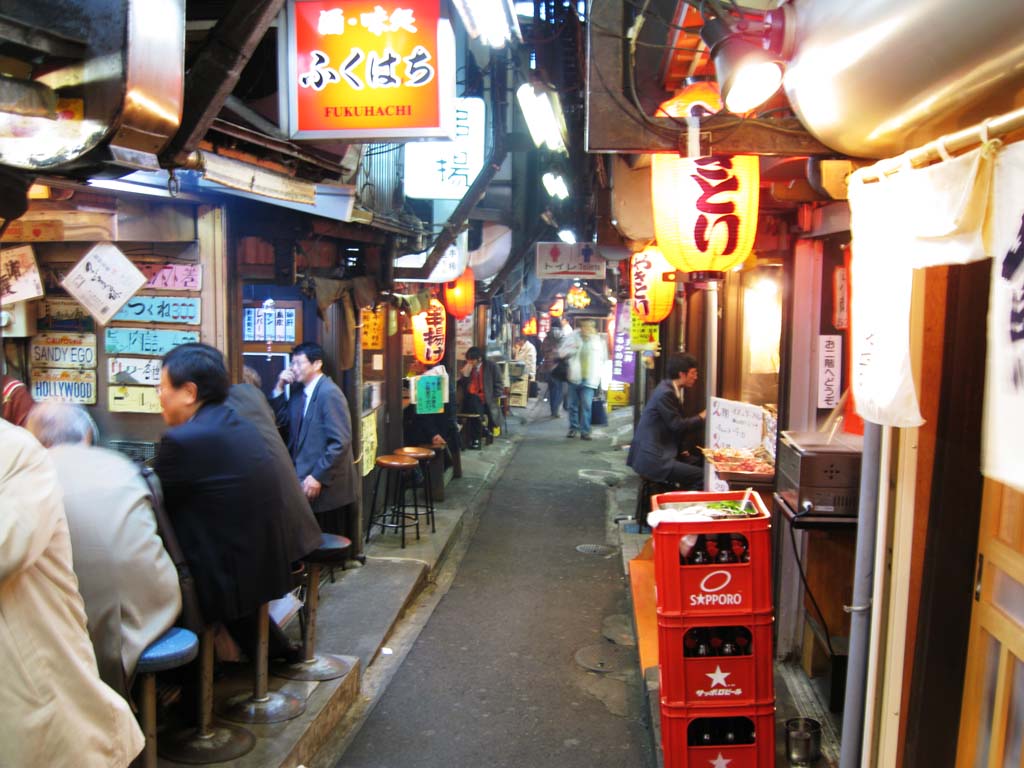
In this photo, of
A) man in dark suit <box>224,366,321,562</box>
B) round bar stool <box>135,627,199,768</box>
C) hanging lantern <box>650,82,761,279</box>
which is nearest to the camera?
round bar stool <box>135,627,199,768</box>

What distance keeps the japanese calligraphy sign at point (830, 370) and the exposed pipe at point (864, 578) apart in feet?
10.8

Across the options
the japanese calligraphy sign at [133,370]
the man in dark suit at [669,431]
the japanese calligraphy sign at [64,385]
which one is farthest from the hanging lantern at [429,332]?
the japanese calligraphy sign at [64,385]

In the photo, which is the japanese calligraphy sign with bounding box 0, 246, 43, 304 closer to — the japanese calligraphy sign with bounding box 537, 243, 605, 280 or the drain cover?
the drain cover

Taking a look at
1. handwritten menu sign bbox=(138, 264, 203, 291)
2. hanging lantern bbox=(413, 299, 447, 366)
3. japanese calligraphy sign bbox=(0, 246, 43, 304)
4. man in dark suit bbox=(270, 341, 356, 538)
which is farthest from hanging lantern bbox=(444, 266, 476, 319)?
japanese calligraphy sign bbox=(0, 246, 43, 304)

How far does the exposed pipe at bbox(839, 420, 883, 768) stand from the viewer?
377 cm

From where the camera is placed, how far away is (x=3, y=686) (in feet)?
10.2

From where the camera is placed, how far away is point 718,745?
5160mm

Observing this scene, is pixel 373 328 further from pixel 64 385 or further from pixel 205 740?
pixel 205 740

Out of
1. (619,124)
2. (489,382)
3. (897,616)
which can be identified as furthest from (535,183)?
(897,616)

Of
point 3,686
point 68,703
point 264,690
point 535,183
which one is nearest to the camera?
point 3,686

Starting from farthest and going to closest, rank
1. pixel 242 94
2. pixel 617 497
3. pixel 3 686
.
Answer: pixel 617 497, pixel 242 94, pixel 3 686

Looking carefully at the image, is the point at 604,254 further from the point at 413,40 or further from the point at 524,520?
the point at 413,40

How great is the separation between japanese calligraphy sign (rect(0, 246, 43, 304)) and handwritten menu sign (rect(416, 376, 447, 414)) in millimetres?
7563

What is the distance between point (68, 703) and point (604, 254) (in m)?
14.8
